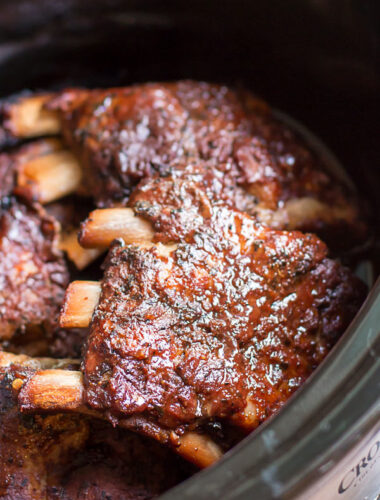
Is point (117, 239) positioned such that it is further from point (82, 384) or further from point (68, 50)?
point (68, 50)

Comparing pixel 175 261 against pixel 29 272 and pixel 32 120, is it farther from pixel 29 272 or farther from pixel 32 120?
pixel 32 120

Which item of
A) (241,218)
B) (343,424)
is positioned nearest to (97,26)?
(241,218)

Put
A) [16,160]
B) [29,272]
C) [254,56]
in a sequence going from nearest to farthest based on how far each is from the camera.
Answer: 1. [29,272]
2. [16,160]
3. [254,56]

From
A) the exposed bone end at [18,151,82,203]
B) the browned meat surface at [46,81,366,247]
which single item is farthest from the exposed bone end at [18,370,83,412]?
the exposed bone end at [18,151,82,203]

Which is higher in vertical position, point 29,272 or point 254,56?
point 254,56

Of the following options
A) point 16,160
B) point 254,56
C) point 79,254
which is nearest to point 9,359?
point 79,254

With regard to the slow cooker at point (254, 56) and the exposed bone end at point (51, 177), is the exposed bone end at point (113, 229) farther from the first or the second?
the slow cooker at point (254, 56)

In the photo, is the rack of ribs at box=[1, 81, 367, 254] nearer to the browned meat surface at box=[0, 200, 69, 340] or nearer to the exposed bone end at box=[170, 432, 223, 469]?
the browned meat surface at box=[0, 200, 69, 340]
